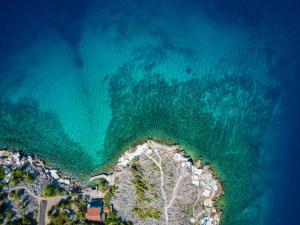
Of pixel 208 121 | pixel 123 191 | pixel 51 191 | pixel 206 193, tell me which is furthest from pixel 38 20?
pixel 206 193

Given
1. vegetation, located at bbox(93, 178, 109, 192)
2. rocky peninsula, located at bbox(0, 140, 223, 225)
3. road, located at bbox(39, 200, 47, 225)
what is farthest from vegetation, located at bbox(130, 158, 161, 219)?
road, located at bbox(39, 200, 47, 225)

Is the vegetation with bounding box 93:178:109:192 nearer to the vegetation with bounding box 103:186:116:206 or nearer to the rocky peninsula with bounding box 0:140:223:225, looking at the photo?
the rocky peninsula with bounding box 0:140:223:225

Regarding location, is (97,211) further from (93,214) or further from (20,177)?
(20,177)

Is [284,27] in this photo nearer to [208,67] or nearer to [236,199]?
[208,67]

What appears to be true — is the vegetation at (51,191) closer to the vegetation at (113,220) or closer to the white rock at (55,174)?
the white rock at (55,174)

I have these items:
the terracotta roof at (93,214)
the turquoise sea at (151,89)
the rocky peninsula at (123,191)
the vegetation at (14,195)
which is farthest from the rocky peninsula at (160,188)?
the vegetation at (14,195)
